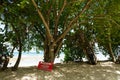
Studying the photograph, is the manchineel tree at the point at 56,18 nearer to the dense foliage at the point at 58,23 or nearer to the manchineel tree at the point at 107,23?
the dense foliage at the point at 58,23

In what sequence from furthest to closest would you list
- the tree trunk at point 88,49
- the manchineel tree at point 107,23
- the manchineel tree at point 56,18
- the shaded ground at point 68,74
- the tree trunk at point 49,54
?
the tree trunk at point 88,49, the tree trunk at point 49,54, the manchineel tree at point 107,23, the manchineel tree at point 56,18, the shaded ground at point 68,74

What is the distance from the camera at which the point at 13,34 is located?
908 centimetres

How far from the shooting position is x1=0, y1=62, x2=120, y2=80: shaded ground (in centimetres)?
825

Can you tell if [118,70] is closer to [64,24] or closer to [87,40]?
[87,40]

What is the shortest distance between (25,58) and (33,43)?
9.10 m

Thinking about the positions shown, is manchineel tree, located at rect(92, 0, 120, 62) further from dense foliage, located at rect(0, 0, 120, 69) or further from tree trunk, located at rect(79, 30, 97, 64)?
tree trunk, located at rect(79, 30, 97, 64)

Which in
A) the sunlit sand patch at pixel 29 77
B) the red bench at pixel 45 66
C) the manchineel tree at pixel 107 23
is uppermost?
the manchineel tree at pixel 107 23

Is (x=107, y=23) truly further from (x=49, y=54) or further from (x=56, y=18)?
(x=49, y=54)

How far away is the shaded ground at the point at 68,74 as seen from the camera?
8250 millimetres

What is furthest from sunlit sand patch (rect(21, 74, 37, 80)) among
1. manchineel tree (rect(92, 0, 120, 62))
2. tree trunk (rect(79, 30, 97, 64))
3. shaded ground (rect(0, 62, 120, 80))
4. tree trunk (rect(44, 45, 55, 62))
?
tree trunk (rect(79, 30, 97, 64))

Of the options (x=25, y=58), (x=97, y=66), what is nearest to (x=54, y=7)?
(x=97, y=66)

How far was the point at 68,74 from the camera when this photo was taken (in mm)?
8859

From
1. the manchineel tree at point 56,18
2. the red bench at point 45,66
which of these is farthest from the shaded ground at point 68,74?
the manchineel tree at point 56,18

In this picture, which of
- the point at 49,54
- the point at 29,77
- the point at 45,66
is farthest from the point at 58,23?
the point at 29,77
